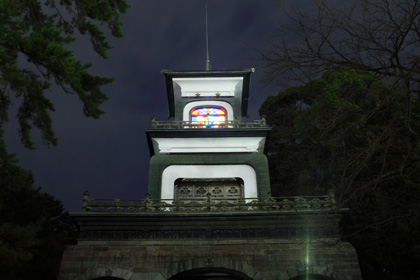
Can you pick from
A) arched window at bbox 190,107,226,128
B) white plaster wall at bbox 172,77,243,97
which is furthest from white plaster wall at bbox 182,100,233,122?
white plaster wall at bbox 172,77,243,97

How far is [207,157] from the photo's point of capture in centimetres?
1538

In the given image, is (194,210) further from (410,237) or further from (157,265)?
(410,237)

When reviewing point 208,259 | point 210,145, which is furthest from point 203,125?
point 208,259

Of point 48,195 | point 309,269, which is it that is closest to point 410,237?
point 309,269

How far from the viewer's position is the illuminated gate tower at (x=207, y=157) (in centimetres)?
1466

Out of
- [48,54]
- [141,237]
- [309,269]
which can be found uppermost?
[48,54]

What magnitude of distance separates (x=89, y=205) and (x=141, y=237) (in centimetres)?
211

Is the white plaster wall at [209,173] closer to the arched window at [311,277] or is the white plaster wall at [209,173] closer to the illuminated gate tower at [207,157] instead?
the illuminated gate tower at [207,157]

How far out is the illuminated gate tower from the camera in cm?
1466

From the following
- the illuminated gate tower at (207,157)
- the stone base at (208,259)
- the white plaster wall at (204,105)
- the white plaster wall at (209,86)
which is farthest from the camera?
the white plaster wall at (209,86)

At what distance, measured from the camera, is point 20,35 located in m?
8.01

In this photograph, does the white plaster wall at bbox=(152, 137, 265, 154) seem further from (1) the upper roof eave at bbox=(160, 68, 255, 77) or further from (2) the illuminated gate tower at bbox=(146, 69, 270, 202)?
(1) the upper roof eave at bbox=(160, 68, 255, 77)

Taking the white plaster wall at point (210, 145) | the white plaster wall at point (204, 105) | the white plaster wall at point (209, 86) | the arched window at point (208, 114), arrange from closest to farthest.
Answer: the white plaster wall at point (210, 145) → the arched window at point (208, 114) → the white plaster wall at point (204, 105) → the white plaster wall at point (209, 86)

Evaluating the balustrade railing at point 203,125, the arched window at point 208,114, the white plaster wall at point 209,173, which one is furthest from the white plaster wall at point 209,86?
the white plaster wall at point 209,173
